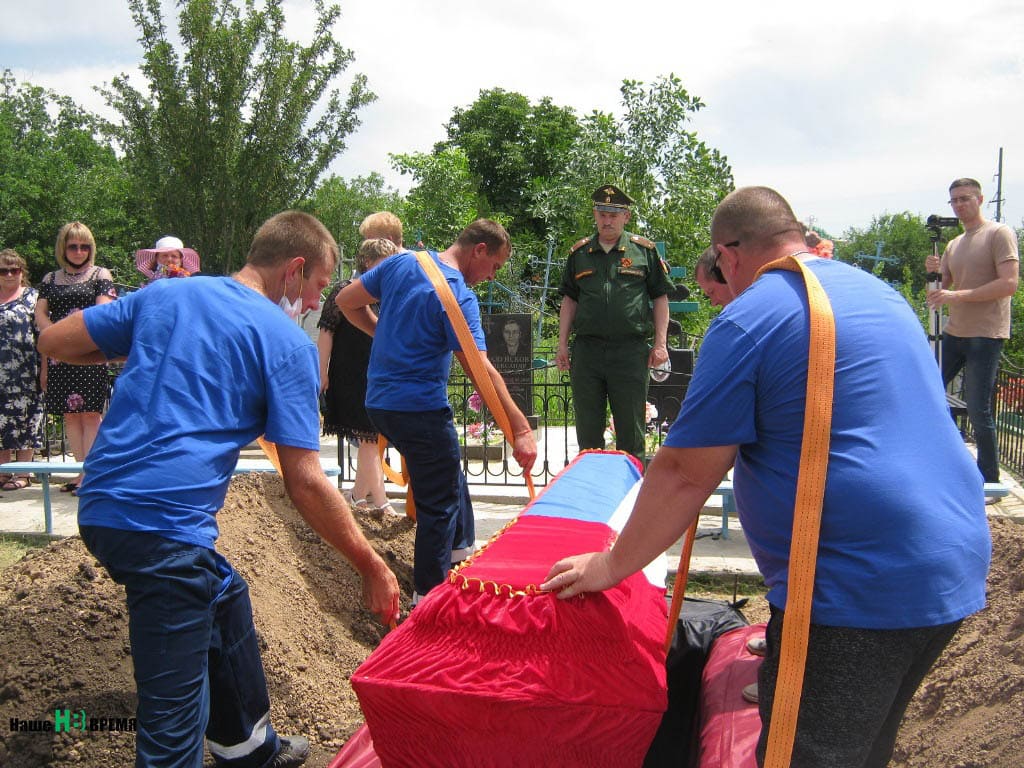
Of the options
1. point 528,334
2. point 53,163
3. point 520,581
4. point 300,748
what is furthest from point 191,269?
point 53,163

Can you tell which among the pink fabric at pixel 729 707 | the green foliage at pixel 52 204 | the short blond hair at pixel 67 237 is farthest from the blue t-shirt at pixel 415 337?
the green foliage at pixel 52 204

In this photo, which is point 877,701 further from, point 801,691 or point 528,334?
point 528,334

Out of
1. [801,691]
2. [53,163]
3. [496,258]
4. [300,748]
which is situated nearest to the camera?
[801,691]

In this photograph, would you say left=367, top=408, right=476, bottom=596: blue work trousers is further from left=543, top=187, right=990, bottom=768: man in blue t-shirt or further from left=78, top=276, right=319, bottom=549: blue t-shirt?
left=543, top=187, right=990, bottom=768: man in blue t-shirt

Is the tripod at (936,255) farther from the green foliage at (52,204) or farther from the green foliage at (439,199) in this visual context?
the green foliage at (52,204)

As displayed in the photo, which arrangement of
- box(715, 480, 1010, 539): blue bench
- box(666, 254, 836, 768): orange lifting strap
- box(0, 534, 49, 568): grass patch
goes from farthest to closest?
1. box(0, 534, 49, 568): grass patch
2. box(715, 480, 1010, 539): blue bench
3. box(666, 254, 836, 768): orange lifting strap

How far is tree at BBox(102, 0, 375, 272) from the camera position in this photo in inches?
591

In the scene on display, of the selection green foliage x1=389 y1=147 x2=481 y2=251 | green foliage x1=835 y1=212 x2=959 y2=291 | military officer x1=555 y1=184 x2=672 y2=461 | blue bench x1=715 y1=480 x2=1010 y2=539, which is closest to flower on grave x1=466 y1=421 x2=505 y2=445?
military officer x1=555 y1=184 x2=672 y2=461

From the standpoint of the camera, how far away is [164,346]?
216cm

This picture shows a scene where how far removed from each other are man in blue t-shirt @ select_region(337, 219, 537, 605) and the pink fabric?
1.39 meters

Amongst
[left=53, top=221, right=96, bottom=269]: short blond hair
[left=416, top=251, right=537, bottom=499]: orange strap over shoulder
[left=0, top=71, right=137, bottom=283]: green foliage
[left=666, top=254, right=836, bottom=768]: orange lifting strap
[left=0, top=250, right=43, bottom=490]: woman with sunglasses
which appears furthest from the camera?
[left=0, top=71, right=137, bottom=283]: green foliage

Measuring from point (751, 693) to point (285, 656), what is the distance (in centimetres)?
190

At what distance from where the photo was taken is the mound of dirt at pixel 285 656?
2.38 metres

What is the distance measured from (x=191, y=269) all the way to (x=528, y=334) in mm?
3824
